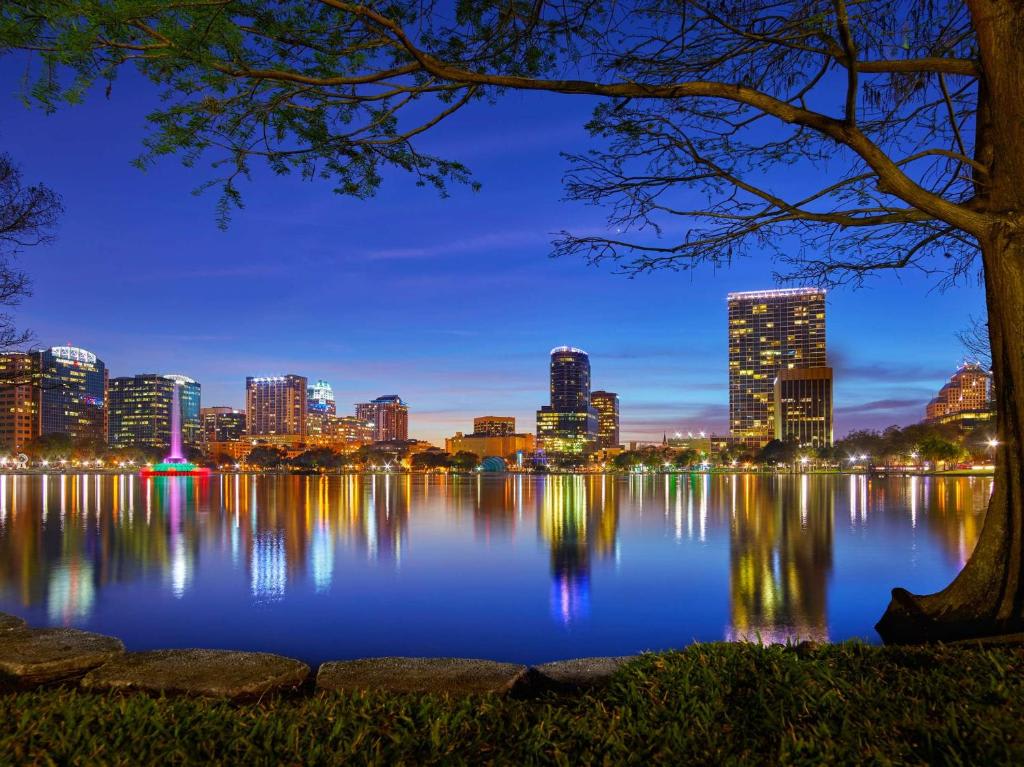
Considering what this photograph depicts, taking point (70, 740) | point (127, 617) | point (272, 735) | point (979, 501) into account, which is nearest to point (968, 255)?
point (272, 735)

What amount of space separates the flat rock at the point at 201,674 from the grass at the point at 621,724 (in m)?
1.34

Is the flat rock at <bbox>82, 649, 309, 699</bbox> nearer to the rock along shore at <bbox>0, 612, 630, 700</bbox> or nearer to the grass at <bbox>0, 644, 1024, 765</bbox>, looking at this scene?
the rock along shore at <bbox>0, 612, 630, 700</bbox>

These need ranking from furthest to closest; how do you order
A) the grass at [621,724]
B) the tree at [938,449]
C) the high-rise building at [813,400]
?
1. the high-rise building at [813,400]
2. the tree at [938,449]
3. the grass at [621,724]

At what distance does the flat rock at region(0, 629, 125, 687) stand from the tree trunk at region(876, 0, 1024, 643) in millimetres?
9482

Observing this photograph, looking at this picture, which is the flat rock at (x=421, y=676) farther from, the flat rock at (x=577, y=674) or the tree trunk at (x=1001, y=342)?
the tree trunk at (x=1001, y=342)

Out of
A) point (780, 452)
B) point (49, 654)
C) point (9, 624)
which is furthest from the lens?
point (780, 452)

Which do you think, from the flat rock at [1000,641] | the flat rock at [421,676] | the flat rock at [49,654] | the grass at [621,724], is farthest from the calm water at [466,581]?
the grass at [621,724]

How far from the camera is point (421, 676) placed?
6648mm

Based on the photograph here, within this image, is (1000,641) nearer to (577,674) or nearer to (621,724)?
(577,674)

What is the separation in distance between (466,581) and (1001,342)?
1208 cm

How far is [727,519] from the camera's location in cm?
3209

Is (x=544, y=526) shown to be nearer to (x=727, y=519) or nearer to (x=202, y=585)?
(x=727, y=519)

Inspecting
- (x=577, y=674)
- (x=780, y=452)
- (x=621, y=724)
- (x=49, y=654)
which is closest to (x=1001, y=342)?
(x=577, y=674)

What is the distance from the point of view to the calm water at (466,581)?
11.3 meters
